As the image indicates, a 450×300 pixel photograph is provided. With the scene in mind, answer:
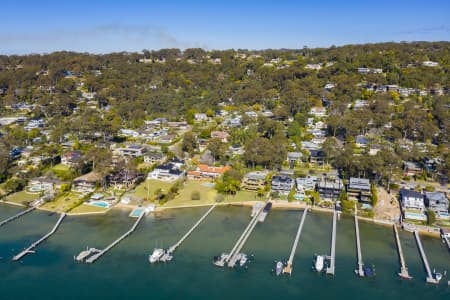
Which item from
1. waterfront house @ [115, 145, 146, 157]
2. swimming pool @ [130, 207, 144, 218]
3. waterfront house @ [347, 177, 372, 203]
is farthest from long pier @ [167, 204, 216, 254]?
waterfront house @ [115, 145, 146, 157]

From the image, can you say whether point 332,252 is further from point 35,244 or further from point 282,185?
point 35,244

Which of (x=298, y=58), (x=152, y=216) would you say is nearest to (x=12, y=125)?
(x=152, y=216)

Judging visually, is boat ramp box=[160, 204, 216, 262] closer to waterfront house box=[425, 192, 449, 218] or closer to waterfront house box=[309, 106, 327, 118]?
waterfront house box=[425, 192, 449, 218]

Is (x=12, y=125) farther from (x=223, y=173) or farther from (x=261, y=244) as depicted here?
(x=261, y=244)

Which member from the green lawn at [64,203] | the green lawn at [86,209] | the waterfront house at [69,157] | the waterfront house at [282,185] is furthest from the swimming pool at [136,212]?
the waterfront house at [69,157]

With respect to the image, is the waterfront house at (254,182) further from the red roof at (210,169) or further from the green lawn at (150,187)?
the green lawn at (150,187)

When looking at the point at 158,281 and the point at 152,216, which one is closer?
the point at 158,281
